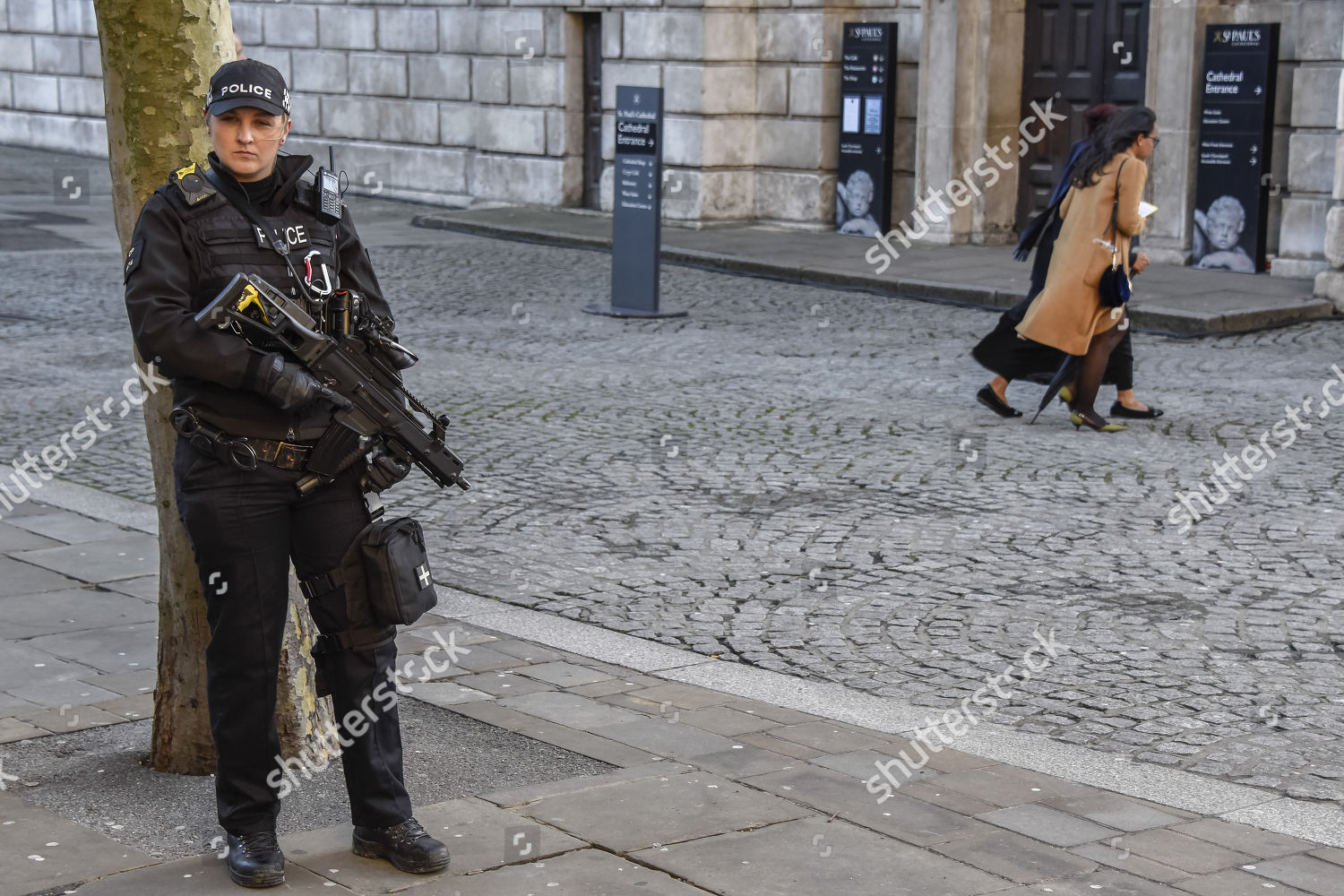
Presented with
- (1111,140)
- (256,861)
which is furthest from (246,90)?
(1111,140)

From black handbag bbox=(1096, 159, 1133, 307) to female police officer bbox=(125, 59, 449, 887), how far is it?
6.25 metres

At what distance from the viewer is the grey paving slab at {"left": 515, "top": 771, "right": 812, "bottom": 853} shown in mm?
4160

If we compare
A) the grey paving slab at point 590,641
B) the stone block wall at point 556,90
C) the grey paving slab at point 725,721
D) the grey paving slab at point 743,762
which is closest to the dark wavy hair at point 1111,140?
the grey paving slab at point 590,641

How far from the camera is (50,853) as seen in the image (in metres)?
4.04

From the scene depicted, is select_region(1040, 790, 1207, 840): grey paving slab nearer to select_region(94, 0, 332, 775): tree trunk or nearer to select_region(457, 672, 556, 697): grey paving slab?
select_region(457, 672, 556, 697): grey paving slab

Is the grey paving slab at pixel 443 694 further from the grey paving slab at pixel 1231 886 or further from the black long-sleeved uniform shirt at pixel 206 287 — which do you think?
the grey paving slab at pixel 1231 886

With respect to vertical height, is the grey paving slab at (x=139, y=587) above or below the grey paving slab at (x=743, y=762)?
below

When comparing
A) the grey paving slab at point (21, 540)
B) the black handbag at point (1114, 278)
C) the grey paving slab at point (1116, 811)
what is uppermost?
the black handbag at point (1114, 278)

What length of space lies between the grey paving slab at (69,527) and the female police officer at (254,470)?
3.50 metres

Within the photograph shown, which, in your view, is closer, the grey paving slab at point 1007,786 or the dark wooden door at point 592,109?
the grey paving slab at point 1007,786

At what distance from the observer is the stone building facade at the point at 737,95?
1567 cm

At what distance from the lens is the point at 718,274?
16734 millimetres

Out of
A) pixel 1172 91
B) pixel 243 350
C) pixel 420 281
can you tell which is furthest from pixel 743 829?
pixel 1172 91

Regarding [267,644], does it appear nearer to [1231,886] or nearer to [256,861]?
[256,861]
